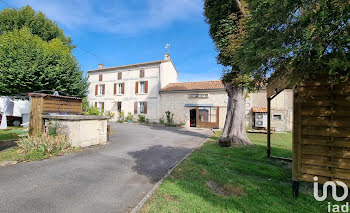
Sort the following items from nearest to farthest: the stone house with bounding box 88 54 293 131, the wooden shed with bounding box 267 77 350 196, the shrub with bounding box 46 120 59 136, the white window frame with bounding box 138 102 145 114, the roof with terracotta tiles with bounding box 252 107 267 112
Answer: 1. the wooden shed with bounding box 267 77 350 196
2. the shrub with bounding box 46 120 59 136
3. the roof with terracotta tiles with bounding box 252 107 267 112
4. the stone house with bounding box 88 54 293 131
5. the white window frame with bounding box 138 102 145 114

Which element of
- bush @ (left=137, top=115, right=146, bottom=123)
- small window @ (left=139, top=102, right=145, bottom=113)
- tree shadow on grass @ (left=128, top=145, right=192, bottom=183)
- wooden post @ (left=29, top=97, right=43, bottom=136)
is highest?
small window @ (left=139, top=102, right=145, bottom=113)

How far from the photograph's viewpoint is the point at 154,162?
18.2 ft

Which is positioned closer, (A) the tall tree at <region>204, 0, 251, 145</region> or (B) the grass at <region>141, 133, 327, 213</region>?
(B) the grass at <region>141, 133, 327, 213</region>

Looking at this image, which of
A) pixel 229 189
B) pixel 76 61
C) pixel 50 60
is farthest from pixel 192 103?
pixel 229 189

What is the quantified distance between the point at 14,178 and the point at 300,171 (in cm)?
653

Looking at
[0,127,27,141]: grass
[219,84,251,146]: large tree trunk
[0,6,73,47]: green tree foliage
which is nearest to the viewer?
[0,127,27,141]: grass

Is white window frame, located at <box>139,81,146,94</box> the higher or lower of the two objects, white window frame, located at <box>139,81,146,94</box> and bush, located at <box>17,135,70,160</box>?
the higher

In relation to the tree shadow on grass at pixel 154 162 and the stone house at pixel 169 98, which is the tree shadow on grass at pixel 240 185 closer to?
the tree shadow on grass at pixel 154 162

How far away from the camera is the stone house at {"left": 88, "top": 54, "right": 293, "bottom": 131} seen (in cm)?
1650

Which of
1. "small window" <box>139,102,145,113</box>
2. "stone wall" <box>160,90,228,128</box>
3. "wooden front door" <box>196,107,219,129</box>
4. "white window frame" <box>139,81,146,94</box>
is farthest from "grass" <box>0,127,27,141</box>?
"wooden front door" <box>196,107,219,129</box>

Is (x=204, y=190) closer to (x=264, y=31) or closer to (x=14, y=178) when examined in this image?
(x=264, y=31)

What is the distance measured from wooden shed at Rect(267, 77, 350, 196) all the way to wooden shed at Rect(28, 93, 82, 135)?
9470mm

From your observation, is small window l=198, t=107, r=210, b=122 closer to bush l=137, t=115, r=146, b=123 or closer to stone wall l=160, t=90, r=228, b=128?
stone wall l=160, t=90, r=228, b=128

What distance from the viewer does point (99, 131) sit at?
7.84 metres
